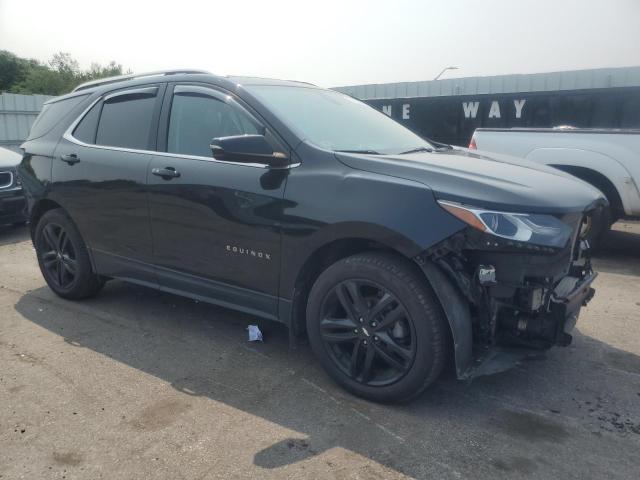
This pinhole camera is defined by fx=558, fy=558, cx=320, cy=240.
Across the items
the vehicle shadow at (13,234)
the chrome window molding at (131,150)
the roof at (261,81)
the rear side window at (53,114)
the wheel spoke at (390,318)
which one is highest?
the roof at (261,81)

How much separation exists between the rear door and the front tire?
157cm

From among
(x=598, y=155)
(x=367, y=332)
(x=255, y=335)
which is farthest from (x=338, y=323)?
(x=598, y=155)

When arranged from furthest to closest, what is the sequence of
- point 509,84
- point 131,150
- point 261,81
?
point 509,84 < point 131,150 < point 261,81

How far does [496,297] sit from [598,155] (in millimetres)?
4445

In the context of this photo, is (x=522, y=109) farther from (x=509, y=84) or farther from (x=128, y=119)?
(x=509, y=84)

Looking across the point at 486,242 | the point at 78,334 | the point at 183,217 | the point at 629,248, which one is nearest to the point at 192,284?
the point at 183,217

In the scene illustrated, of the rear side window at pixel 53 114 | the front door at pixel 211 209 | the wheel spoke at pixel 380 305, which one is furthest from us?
the rear side window at pixel 53 114

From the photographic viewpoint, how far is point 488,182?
2.86 m

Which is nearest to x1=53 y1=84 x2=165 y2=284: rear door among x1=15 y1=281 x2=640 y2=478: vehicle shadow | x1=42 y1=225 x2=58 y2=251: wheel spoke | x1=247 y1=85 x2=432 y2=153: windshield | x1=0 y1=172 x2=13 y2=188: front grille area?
x1=42 y1=225 x2=58 y2=251: wheel spoke

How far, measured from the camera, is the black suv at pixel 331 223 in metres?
2.77

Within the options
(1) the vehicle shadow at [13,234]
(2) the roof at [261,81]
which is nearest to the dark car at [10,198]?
(1) the vehicle shadow at [13,234]

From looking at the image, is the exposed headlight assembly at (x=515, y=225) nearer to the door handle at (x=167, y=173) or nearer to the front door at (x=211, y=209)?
the front door at (x=211, y=209)

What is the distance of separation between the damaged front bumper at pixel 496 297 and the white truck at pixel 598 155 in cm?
374

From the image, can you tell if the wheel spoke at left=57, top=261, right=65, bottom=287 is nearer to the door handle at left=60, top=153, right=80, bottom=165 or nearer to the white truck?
the door handle at left=60, top=153, right=80, bottom=165
